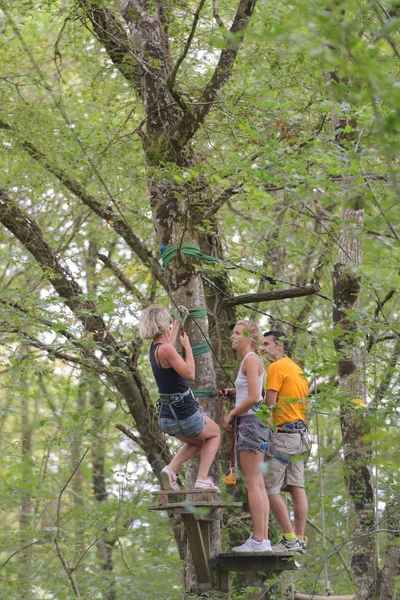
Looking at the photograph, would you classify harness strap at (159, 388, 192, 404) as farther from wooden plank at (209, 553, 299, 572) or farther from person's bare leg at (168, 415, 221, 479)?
wooden plank at (209, 553, 299, 572)

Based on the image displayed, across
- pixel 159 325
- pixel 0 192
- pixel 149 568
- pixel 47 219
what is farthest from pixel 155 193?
pixel 149 568

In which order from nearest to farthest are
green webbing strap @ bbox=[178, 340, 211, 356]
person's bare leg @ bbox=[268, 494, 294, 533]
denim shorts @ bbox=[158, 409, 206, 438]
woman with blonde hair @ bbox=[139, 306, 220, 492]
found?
woman with blonde hair @ bbox=[139, 306, 220, 492] < denim shorts @ bbox=[158, 409, 206, 438] < green webbing strap @ bbox=[178, 340, 211, 356] < person's bare leg @ bbox=[268, 494, 294, 533]

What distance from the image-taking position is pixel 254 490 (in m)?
5.18

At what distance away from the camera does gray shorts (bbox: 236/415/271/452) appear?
5.23 m

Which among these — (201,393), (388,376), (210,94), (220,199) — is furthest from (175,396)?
(210,94)

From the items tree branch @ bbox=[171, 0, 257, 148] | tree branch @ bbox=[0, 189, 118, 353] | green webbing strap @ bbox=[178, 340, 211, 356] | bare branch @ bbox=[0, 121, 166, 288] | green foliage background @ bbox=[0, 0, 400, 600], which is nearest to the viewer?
green foliage background @ bbox=[0, 0, 400, 600]

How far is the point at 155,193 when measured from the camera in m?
5.85

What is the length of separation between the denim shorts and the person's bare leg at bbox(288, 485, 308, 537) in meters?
1.06

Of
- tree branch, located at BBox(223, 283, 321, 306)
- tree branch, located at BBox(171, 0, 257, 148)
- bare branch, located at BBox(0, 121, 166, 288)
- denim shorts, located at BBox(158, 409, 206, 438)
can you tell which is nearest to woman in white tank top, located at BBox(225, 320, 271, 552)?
denim shorts, located at BBox(158, 409, 206, 438)

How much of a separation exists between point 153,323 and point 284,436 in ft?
4.45

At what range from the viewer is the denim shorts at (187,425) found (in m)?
4.99

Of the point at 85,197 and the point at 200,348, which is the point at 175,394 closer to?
the point at 200,348

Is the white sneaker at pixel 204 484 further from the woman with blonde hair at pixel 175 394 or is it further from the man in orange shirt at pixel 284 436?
the man in orange shirt at pixel 284 436

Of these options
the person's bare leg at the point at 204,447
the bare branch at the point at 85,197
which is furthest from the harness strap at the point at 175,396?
the bare branch at the point at 85,197
